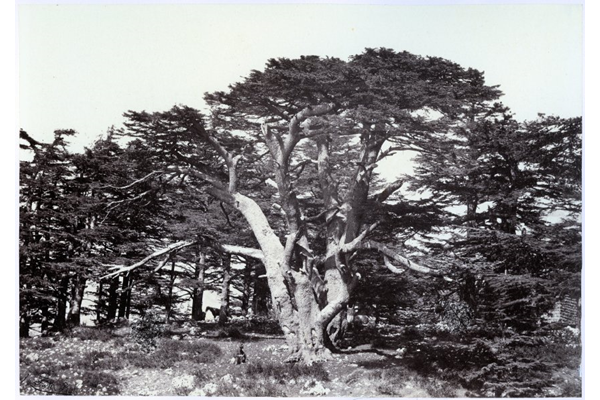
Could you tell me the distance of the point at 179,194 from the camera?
1617cm

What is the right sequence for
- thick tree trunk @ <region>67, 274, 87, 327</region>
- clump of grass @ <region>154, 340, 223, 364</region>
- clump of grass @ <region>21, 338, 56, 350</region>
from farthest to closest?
thick tree trunk @ <region>67, 274, 87, 327</region>
clump of grass @ <region>21, 338, 56, 350</region>
clump of grass @ <region>154, 340, 223, 364</region>

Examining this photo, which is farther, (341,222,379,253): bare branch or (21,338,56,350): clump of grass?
(341,222,379,253): bare branch

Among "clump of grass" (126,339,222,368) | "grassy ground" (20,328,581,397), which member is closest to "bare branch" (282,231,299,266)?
"grassy ground" (20,328,581,397)

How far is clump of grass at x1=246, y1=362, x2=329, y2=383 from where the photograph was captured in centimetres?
1097

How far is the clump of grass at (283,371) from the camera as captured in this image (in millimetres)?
10969

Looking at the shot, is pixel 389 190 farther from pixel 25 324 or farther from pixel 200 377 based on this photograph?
pixel 25 324

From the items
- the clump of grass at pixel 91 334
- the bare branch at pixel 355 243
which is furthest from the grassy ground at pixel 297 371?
the bare branch at pixel 355 243

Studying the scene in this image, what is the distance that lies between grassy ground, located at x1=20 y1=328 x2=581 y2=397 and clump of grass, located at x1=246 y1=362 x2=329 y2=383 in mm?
23

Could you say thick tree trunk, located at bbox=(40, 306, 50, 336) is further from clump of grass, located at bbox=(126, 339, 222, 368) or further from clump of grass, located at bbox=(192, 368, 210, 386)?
clump of grass, located at bbox=(192, 368, 210, 386)

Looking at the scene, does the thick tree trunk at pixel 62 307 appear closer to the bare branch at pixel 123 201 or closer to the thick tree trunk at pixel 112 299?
the thick tree trunk at pixel 112 299

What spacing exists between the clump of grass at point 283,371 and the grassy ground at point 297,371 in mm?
23

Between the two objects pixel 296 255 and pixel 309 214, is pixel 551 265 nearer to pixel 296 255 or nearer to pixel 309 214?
pixel 296 255

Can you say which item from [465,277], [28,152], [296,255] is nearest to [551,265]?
[465,277]

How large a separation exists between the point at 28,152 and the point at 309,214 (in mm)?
8358
